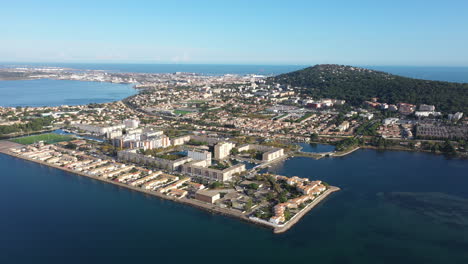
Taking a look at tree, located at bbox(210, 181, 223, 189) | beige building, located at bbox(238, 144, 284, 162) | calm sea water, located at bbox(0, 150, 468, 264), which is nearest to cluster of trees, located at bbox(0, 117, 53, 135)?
calm sea water, located at bbox(0, 150, 468, 264)

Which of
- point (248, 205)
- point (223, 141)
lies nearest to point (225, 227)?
point (248, 205)

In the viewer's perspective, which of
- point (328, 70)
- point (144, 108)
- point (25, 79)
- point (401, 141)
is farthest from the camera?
point (25, 79)

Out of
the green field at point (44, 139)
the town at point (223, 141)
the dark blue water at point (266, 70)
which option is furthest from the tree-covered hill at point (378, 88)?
the dark blue water at point (266, 70)

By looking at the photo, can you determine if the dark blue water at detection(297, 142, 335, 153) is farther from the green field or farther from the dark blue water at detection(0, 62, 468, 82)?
the dark blue water at detection(0, 62, 468, 82)

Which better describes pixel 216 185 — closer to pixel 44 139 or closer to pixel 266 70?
pixel 44 139

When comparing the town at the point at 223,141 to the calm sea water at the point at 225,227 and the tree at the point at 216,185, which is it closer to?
the tree at the point at 216,185

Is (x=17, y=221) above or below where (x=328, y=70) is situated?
below

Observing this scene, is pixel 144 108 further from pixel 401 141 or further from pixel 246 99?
pixel 401 141

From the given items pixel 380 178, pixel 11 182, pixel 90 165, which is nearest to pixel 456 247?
pixel 380 178
